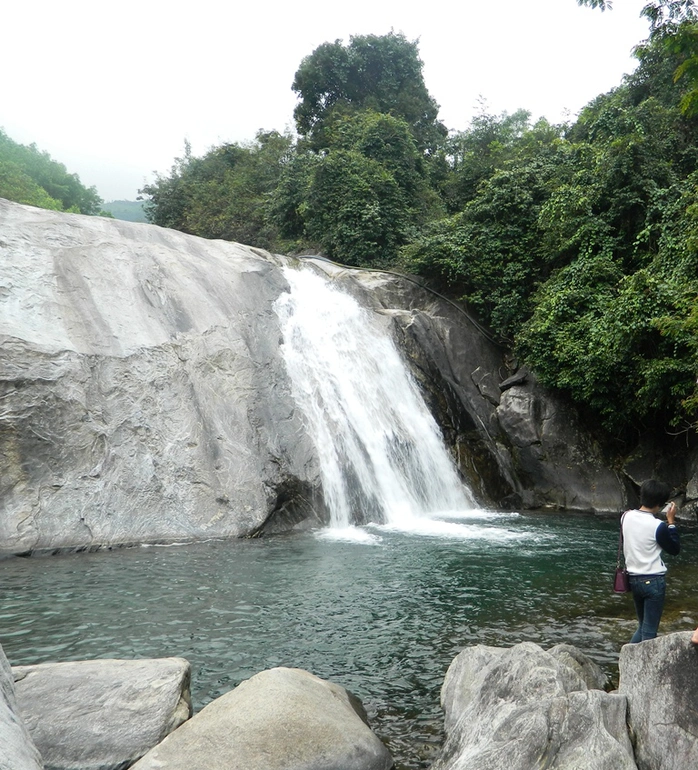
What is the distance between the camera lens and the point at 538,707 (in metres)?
4.03

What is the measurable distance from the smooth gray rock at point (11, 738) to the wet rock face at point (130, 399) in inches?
307

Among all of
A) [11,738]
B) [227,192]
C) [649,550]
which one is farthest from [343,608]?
[227,192]

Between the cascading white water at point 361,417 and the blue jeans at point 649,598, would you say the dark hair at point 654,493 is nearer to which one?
the blue jeans at point 649,598

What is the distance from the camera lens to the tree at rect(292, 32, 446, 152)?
34281 millimetres

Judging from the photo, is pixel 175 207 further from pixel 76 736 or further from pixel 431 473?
pixel 76 736

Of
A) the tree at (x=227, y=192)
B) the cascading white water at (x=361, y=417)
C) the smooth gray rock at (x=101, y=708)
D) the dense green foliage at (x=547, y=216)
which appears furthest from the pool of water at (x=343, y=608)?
the tree at (x=227, y=192)

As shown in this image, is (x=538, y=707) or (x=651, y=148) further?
(x=651, y=148)

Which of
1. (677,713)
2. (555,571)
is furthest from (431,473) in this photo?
(677,713)

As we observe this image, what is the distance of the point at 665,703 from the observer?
420 cm

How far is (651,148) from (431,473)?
35.6ft

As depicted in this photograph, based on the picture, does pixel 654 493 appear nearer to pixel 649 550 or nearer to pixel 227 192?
pixel 649 550

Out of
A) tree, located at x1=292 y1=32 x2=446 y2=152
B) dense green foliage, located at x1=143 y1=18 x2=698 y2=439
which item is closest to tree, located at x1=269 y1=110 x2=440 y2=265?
dense green foliage, located at x1=143 y1=18 x2=698 y2=439

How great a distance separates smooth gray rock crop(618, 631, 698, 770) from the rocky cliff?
886cm

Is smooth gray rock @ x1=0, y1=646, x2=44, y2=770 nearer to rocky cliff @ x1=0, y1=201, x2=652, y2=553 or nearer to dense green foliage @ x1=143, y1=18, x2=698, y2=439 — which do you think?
rocky cliff @ x1=0, y1=201, x2=652, y2=553
